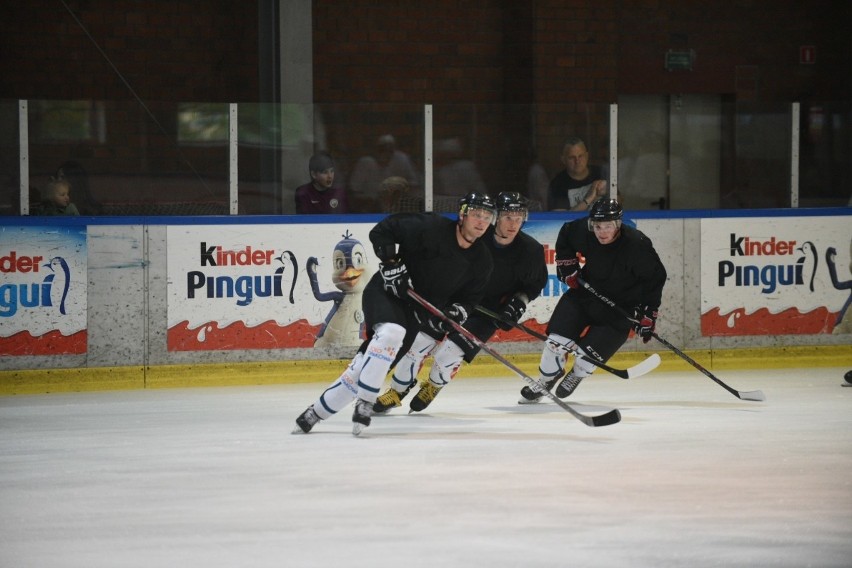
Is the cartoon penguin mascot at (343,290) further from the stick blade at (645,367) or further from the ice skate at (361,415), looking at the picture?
the ice skate at (361,415)

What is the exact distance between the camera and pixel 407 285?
6633 millimetres

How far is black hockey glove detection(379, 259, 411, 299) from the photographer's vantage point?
6594mm

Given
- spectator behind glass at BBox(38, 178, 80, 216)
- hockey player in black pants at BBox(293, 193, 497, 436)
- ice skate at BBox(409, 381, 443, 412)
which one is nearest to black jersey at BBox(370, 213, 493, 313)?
hockey player in black pants at BBox(293, 193, 497, 436)

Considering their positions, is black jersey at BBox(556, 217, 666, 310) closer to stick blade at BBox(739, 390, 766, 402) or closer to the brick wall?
stick blade at BBox(739, 390, 766, 402)

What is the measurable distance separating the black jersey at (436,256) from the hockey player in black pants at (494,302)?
1.06 ft

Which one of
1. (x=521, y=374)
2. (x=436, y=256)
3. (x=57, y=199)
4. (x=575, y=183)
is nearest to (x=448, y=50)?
(x=575, y=183)

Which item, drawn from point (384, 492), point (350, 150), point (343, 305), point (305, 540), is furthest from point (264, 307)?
point (305, 540)

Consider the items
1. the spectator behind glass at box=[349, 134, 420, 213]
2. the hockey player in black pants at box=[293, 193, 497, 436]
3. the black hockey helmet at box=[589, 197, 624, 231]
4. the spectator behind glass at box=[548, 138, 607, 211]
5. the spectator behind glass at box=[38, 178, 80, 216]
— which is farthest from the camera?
the spectator behind glass at box=[548, 138, 607, 211]

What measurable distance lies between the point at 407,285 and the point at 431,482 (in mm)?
1283

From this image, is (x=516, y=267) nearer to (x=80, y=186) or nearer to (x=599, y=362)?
(x=599, y=362)

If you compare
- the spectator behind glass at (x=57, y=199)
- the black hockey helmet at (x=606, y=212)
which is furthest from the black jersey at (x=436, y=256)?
the spectator behind glass at (x=57, y=199)

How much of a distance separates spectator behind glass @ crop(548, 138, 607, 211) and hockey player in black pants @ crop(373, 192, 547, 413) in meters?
1.79

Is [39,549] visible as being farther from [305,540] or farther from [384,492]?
[384,492]

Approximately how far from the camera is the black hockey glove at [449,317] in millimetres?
6957
